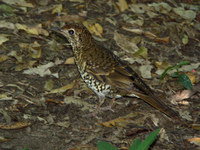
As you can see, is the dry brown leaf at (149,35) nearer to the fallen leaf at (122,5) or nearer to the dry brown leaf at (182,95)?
the fallen leaf at (122,5)

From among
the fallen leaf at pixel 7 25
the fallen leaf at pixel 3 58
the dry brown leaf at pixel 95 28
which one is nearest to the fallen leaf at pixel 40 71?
the fallen leaf at pixel 3 58

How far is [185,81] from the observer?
588 centimetres

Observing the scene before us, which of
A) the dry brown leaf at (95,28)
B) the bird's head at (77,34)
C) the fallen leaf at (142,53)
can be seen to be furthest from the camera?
the dry brown leaf at (95,28)

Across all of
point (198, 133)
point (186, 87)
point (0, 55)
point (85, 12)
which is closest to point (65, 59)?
point (0, 55)

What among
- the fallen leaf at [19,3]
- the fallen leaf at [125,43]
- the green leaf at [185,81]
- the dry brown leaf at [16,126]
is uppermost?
the fallen leaf at [19,3]

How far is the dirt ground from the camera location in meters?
4.88

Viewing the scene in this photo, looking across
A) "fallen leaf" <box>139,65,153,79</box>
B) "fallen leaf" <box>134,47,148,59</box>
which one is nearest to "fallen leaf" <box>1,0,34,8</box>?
"fallen leaf" <box>134,47,148,59</box>

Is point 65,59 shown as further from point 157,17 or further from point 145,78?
point 157,17

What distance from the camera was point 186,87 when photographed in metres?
5.85

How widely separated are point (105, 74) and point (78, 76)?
0.88 metres

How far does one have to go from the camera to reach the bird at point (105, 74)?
5.26 meters

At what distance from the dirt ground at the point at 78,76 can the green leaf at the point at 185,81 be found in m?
0.13

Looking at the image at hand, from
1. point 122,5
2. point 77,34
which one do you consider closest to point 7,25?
point 77,34

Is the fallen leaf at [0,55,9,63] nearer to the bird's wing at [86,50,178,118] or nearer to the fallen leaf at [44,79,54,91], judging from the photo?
the fallen leaf at [44,79,54,91]
